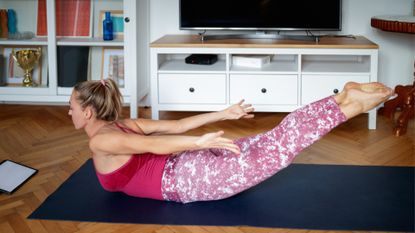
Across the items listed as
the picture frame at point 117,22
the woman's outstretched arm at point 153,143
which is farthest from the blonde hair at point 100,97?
the picture frame at point 117,22

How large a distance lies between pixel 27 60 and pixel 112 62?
2.02 ft

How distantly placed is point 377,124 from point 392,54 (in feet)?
2.07

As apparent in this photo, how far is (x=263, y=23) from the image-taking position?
4.09 meters

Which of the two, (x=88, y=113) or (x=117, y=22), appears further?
(x=117, y=22)

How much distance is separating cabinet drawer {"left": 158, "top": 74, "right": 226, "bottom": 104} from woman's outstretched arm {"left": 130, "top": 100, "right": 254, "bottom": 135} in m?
1.34

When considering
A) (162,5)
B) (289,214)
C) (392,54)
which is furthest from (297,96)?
(289,214)

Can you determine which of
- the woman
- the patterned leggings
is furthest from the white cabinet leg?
the patterned leggings

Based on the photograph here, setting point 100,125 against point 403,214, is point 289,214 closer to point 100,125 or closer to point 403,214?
point 403,214

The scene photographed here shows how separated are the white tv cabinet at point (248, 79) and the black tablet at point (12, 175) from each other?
3.74 feet

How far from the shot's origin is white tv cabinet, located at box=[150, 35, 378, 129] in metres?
3.88

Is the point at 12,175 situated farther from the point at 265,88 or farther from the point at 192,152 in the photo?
the point at 265,88

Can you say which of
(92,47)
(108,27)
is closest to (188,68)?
(108,27)

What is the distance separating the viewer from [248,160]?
7.77 feet

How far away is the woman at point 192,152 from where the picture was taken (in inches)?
92.0
